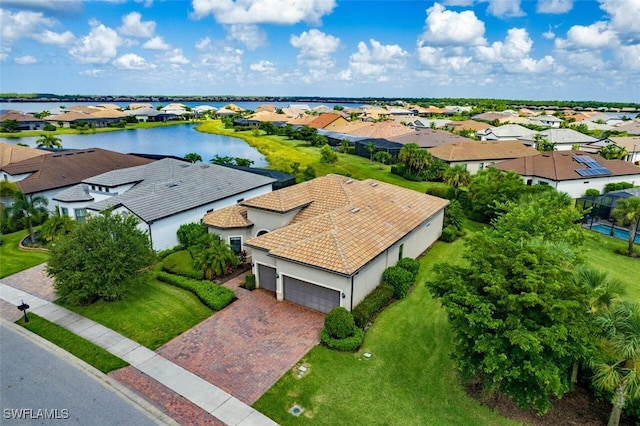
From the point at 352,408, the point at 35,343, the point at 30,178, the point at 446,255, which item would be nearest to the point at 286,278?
the point at 352,408

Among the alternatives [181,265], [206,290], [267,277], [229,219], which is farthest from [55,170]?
[267,277]

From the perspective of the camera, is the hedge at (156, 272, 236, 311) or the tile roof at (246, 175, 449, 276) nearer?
the tile roof at (246, 175, 449, 276)

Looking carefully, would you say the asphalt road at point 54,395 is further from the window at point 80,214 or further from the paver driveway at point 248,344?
the window at point 80,214

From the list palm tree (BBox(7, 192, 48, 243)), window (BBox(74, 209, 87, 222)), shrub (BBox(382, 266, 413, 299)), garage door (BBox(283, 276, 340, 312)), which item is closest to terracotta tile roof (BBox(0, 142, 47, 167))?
palm tree (BBox(7, 192, 48, 243))

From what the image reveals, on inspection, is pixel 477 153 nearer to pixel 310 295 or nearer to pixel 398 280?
pixel 398 280

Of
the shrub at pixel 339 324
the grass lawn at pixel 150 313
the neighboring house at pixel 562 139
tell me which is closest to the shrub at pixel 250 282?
the grass lawn at pixel 150 313

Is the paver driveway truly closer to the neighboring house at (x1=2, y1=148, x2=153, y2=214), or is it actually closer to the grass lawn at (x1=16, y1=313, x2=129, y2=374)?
the grass lawn at (x1=16, y1=313, x2=129, y2=374)
